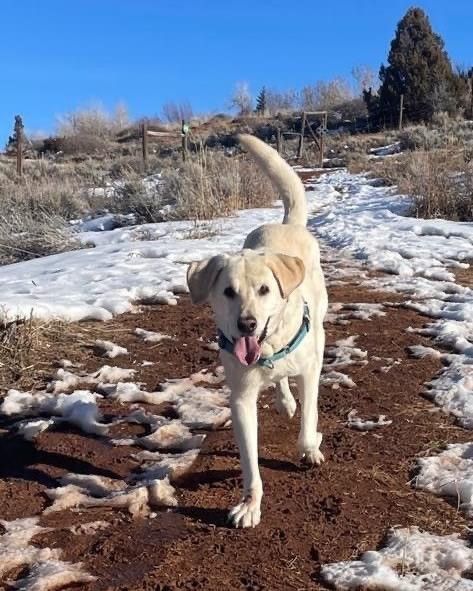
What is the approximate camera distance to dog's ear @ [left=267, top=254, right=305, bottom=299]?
305 centimetres

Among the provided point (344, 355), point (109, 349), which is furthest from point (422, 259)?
point (109, 349)

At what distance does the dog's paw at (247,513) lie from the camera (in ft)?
9.22

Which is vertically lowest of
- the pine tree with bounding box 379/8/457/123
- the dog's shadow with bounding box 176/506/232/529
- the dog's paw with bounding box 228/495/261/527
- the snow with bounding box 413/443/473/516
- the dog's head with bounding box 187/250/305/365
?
the snow with bounding box 413/443/473/516

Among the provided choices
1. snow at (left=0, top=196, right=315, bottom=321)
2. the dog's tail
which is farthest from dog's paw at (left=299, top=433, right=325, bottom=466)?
snow at (left=0, top=196, right=315, bottom=321)

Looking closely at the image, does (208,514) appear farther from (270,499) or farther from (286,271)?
(286,271)

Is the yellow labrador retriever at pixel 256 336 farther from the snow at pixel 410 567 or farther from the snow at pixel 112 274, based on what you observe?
the snow at pixel 112 274

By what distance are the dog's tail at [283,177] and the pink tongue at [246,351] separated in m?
1.73

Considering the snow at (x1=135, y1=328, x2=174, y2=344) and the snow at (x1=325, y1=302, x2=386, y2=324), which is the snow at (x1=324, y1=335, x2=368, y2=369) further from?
the snow at (x1=135, y1=328, x2=174, y2=344)

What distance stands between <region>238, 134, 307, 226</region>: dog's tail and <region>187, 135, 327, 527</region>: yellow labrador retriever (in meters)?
1.12

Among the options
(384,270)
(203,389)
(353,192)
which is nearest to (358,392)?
(203,389)

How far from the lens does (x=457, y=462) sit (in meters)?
3.31

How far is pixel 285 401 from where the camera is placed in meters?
3.93

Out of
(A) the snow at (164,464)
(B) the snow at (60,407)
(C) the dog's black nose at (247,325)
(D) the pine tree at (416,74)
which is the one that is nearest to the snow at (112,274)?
(B) the snow at (60,407)

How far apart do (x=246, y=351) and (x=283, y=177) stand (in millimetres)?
1909
